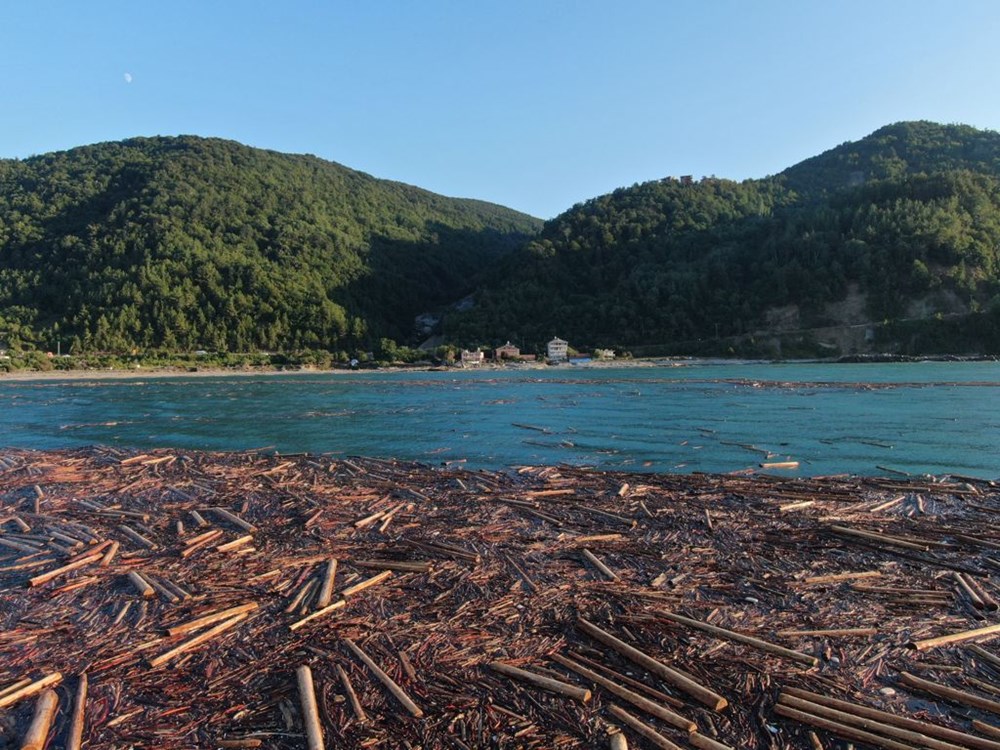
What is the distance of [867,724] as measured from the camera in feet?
15.8

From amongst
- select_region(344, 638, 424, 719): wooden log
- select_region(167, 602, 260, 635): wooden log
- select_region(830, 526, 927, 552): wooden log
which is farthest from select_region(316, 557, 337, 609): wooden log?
select_region(830, 526, 927, 552): wooden log

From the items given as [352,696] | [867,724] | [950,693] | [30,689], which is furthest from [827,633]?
[30,689]

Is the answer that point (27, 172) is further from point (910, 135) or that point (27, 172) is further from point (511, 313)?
point (910, 135)

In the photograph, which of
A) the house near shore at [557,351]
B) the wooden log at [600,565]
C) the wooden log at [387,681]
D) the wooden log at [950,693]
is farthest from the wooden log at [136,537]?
the house near shore at [557,351]

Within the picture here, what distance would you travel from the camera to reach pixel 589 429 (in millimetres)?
27516

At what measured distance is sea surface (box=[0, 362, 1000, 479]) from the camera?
1981 centimetres

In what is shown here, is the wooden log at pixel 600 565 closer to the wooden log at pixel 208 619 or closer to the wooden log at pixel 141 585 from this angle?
the wooden log at pixel 208 619

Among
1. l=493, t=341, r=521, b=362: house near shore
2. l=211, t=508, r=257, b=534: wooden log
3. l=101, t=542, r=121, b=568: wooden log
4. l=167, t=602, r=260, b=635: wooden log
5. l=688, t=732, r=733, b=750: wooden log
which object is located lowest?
l=493, t=341, r=521, b=362: house near shore

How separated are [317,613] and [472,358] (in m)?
117

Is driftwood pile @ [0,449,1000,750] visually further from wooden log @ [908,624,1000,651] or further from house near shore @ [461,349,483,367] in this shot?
house near shore @ [461,349,483,367]

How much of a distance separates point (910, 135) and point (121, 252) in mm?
240643

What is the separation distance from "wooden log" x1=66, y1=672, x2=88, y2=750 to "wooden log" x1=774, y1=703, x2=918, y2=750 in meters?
5.86

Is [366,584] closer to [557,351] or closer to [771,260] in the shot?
[557,351]

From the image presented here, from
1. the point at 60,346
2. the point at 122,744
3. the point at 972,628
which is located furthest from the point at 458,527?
the point at 60,346
